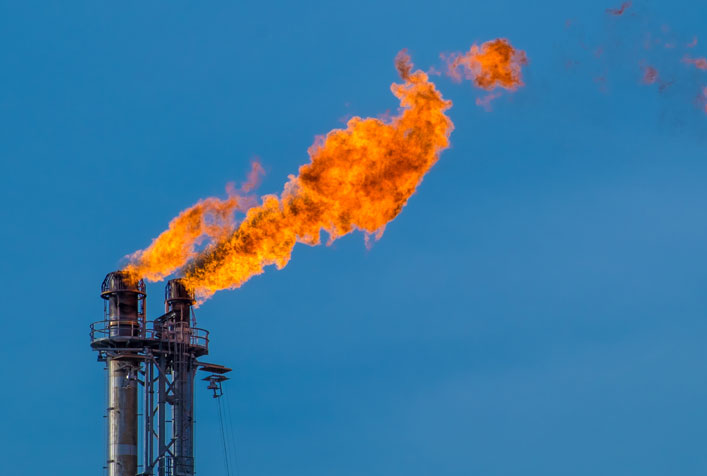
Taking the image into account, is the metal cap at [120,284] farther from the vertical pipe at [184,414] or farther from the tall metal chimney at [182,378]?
the vertical pipe at [184,414]

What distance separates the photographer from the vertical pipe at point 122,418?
407 ft

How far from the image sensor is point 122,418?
124875 mm

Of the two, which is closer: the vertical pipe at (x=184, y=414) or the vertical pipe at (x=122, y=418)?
the vertical pipe at (x=122, y=418)

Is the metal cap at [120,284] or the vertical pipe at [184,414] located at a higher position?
the metal cap at [120,284]

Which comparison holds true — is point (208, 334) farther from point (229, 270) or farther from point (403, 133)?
point (403, 133)

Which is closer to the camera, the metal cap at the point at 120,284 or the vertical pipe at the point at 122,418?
the vertical pipe at the point at 122,418

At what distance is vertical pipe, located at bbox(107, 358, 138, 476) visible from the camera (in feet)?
407

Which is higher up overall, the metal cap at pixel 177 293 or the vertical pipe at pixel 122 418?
the metal cap at pixel 177 293

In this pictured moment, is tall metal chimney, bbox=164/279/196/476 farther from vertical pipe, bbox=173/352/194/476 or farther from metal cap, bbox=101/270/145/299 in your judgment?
metal cap, bbox=101/270/145/299

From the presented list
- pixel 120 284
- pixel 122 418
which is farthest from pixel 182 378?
pixel 120 284

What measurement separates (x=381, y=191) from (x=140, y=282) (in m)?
16.6

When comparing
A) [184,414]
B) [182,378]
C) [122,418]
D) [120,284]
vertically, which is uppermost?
[120,284]

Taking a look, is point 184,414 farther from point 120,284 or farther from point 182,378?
point 120,284

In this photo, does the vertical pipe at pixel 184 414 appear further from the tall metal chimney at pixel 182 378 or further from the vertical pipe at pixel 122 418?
the vertical pipe at pixel 122 418
